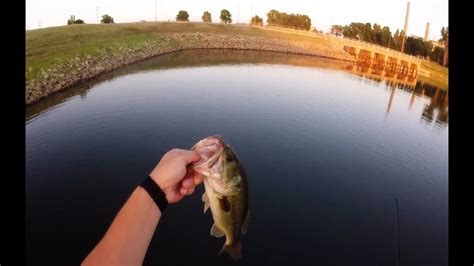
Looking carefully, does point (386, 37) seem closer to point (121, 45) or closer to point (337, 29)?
point (337, 29)

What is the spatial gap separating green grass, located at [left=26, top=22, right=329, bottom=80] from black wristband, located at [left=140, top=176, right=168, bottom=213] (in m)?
28.8

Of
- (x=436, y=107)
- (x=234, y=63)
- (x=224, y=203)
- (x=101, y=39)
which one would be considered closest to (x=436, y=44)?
(x=436, y=107)

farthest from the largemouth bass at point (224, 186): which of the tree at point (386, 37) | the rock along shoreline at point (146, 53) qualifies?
the tree at point (386, 37)

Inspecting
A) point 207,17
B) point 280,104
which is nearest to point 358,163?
point 280,104

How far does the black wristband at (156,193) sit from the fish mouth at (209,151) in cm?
68

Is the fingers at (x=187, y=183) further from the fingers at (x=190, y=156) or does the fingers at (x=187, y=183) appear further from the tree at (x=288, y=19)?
the tree at (x=288, y=19)

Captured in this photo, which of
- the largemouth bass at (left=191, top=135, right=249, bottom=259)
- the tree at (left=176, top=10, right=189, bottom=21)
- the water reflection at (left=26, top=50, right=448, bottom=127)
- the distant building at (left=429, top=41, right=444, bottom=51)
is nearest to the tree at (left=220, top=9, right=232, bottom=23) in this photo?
the tree at (left=176, top=10, right=189, bottom=21)

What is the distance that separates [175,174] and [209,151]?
489mm

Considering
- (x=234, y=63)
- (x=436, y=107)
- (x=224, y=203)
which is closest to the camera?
(x=224, y=203)

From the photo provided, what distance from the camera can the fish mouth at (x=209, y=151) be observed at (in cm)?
348

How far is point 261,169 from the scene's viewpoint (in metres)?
16.7

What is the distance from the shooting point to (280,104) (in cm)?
2819
